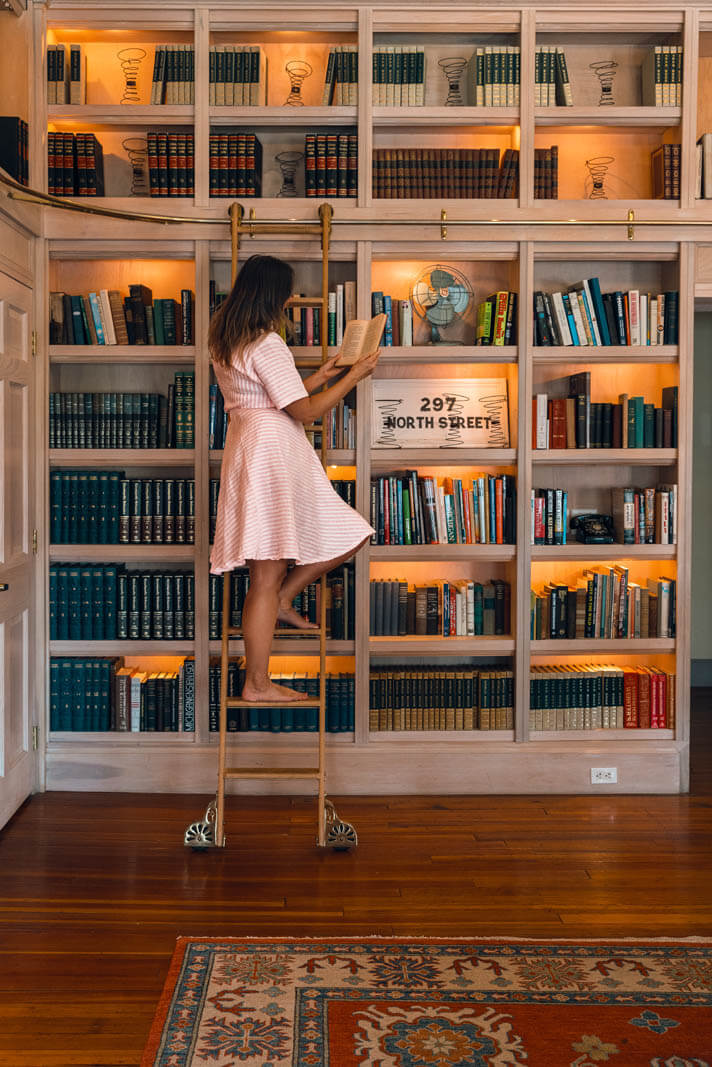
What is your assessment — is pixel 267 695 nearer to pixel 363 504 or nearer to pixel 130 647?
pixel 130 647

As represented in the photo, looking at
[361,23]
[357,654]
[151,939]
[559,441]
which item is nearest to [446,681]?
[357,654]

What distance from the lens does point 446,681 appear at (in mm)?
4172

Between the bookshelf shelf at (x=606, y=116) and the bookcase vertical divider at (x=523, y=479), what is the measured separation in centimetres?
52

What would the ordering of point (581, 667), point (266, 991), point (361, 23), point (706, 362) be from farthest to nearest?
point (706, 362)
point (581, 667)
point (361, 23)
point (266, 991)

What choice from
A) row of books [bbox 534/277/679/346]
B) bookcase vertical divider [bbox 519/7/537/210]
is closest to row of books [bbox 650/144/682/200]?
row of books [bbox 534/277/679/346]

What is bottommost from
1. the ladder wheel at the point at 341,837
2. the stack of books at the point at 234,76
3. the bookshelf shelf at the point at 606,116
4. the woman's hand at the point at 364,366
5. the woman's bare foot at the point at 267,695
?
the ladder wheel at the point at 341,837

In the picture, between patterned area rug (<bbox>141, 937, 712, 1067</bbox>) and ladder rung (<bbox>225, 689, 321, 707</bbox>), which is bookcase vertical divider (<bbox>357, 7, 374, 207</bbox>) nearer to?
ladder rung (<bbox>225, 689, 321, 707</bbox>)

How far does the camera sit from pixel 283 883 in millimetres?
3219

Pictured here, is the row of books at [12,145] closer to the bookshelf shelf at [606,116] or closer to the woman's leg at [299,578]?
the woman's leg at [299,578]

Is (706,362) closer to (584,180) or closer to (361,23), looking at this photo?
(584,180)

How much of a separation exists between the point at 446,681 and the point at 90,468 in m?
1.78

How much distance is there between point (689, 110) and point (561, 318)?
3.28 feet

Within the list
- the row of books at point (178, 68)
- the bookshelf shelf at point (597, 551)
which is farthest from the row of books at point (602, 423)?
the row of books at point (178, 68)

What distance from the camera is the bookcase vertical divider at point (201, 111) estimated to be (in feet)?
13.2
